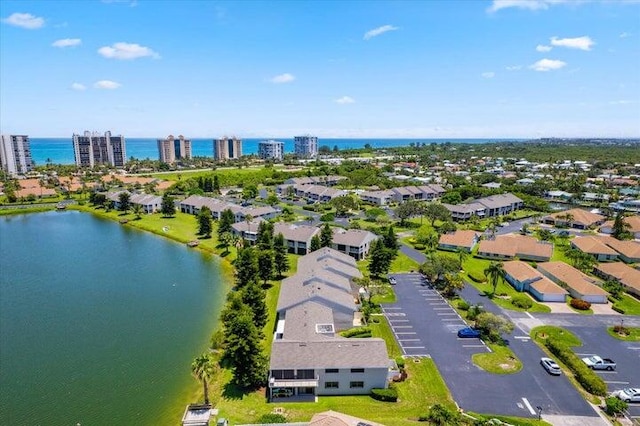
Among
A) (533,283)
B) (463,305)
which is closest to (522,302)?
(533,283)

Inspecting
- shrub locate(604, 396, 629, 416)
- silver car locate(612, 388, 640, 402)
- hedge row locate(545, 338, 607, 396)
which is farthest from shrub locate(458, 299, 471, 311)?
shrub locate(604, 396, 629, 416)

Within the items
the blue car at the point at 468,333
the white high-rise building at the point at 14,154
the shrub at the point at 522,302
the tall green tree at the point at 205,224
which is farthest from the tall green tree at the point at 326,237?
the white high-rise building at the point at 14,154

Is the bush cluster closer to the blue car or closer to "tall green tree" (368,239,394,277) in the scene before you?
the blue car

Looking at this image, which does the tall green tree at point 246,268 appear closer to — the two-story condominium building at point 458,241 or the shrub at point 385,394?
the shrub at point 385,394

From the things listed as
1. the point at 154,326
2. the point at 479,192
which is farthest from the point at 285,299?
the point at 479,192

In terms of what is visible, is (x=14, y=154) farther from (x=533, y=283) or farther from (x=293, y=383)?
(x=533, y=283)
